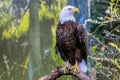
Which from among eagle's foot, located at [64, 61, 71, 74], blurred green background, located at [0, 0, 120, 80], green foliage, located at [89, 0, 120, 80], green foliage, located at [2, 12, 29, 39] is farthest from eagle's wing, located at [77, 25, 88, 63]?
green foliage, located at [2, 12, 29, 39]

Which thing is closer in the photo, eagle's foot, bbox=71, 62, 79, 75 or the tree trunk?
eagle's foot, bbox=71, 62, 79, 75

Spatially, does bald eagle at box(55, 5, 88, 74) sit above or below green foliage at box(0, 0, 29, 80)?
above

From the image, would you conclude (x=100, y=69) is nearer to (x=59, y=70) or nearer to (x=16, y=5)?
(x=16, y=5)

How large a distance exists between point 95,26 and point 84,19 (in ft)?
1.81

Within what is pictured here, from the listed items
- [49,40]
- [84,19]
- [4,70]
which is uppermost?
[84,19]

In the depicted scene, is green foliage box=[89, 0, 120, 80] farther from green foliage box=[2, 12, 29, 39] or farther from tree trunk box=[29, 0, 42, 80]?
green foliage box=[2, 12, 29, 39]

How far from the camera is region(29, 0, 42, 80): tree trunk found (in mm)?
3796

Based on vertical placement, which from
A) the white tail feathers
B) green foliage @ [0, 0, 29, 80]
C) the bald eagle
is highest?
the bald eagle

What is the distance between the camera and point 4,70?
3.87m

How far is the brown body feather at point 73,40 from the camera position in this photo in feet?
6.97

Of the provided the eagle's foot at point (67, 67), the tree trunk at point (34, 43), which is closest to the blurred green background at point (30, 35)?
the tree trunk at point (34, 43)

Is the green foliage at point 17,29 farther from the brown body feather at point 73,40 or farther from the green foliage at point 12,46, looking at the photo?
the brown body feather at point 73,40

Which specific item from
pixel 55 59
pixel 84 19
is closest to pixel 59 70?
pixel 84 19

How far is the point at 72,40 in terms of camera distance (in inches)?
84.1
